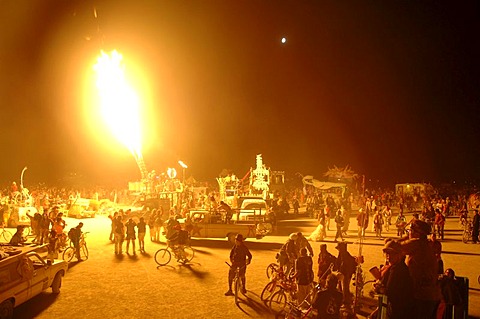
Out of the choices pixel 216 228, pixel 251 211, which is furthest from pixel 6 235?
pixel 251 211

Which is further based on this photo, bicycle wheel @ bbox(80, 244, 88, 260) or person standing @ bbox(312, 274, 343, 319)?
bicycle wheel @ bbox(80, 244, 88, 260)

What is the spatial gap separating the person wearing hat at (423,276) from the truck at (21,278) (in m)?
8.58

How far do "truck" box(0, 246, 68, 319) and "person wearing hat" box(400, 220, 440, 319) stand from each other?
8581mm

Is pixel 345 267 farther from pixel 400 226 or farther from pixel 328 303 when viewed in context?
pixel 400 226

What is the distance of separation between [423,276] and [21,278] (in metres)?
9.07

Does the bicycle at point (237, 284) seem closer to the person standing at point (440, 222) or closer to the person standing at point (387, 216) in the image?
the person standing at point (440, 222)

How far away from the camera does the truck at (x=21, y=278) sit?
8.36 m

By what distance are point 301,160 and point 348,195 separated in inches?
1823

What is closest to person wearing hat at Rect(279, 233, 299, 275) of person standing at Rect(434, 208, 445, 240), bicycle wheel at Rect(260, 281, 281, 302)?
bicycle wheel at Rect(260, 281, 281, 302)

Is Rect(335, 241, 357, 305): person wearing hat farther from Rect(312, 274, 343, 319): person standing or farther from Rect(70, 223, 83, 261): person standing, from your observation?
Rect(70, 223, 83, 261): person standing

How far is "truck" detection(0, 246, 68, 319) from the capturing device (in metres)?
8.36

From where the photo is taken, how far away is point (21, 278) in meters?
8.98

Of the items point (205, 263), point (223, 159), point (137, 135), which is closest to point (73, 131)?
point (223, 159)

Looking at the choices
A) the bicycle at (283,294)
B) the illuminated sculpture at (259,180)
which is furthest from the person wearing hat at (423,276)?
the illuminated sculpture at (259,180)
